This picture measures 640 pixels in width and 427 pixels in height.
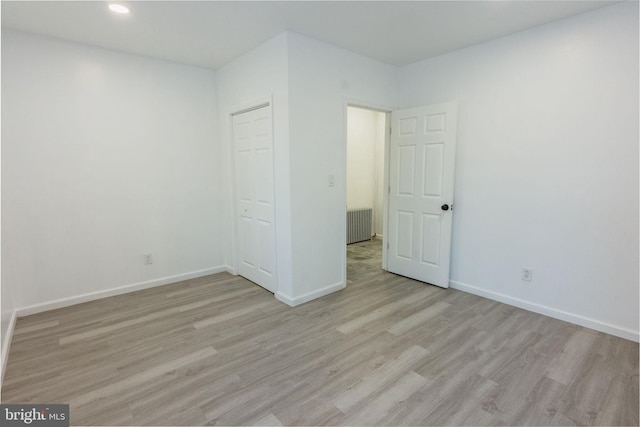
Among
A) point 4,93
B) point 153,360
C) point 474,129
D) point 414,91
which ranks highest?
point 414,91

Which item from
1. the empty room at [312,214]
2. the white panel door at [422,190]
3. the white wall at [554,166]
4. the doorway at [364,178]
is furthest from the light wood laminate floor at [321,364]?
the doorway at [364,178]

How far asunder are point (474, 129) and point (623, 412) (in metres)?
2.49

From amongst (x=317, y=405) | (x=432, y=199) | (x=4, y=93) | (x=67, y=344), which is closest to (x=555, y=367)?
(x=317, y=405)

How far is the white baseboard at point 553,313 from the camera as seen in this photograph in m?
2.54

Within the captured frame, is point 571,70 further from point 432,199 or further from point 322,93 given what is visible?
point 322,93

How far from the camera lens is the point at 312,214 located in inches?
128

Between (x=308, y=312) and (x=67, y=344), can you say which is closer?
(x=67, y=344)

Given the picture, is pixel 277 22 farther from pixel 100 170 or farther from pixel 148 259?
pixel 148 259

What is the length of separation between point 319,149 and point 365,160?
3.13 metres

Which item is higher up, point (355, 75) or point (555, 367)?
point (355, 75)

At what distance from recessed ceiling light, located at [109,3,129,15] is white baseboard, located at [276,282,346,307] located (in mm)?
2772

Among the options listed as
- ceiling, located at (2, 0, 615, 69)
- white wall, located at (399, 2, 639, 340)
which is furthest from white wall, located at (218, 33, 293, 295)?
white wall, located at (399, 2, 639, 340)

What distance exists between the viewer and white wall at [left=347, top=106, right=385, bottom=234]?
6.00 m

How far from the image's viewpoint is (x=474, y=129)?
3.29 m
